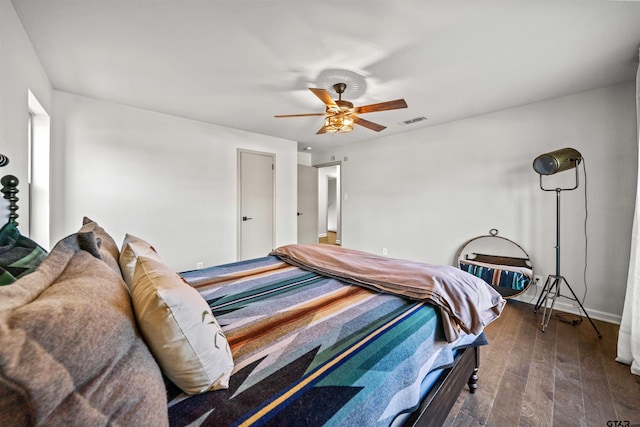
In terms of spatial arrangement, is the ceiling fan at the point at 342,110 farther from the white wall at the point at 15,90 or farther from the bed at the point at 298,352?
the white wall at the point at 15,90

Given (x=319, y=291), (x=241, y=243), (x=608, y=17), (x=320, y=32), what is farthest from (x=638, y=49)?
(x=241, y=243)

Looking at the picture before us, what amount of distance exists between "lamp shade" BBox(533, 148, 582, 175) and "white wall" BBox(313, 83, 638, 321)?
1.24 ft

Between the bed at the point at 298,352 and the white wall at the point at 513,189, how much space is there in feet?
7.18

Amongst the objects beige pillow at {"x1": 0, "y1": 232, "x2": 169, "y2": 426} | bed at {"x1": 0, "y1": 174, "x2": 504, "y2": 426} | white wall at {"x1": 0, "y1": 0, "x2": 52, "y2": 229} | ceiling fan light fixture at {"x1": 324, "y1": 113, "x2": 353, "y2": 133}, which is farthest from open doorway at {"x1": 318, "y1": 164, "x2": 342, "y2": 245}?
beige pillow at {"x1": 0, "y1": 232, "x2": 169, "y2": 426}

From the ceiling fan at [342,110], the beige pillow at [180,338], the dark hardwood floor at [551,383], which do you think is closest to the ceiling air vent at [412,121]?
the ceiling fan at [342,110]

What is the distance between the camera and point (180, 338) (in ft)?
2.43

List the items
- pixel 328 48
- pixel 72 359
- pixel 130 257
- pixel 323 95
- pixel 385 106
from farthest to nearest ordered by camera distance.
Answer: pixel 385 106
pixel 323 95
pixel 328 48
pixel 130 257
pixel 72 359

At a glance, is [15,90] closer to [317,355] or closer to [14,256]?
[14,256]

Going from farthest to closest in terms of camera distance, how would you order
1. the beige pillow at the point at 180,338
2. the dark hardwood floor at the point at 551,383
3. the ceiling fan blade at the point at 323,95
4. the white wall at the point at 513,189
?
the white wall at the point at 513,189, the ceiling fan blade at the point at 323,95, the dark hardwood floor at the point at 551,383, the beige pillow at the point at 180,338

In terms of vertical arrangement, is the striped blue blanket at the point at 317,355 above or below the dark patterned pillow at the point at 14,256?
below

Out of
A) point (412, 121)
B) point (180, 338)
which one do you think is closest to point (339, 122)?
point (412, 121)

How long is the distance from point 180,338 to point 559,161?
350 cm

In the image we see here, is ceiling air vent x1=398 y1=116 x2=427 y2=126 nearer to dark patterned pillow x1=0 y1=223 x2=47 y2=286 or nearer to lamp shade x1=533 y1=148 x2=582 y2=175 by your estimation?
lamp shade x1=533 y1=148 x2=582 y2=175

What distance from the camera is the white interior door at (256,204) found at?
4.31 metres
